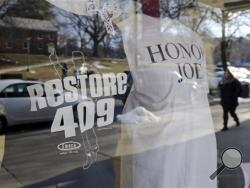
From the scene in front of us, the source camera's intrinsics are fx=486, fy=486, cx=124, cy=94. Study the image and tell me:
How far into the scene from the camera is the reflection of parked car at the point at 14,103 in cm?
256

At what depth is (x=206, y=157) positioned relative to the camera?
10.3 ft

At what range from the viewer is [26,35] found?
264cm

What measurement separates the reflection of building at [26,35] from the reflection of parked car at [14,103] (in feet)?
0.59

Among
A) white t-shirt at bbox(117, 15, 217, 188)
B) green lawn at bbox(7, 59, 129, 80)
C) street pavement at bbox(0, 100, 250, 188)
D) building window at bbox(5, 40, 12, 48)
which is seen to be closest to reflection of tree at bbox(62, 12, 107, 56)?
green lawn at bbox(7, 59, 129, 80)

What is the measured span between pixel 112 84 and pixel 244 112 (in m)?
1.13

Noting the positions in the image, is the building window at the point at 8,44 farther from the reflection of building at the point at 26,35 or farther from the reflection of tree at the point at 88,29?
the reflection of tree at the point at 88,29

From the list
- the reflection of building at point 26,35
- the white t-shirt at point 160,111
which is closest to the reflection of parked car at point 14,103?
the reflection of building at point 26,35

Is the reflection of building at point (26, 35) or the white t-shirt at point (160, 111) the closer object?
the reflection of building at point (26, 35)

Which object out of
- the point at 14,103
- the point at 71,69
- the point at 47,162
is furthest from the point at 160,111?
the point at 14,103

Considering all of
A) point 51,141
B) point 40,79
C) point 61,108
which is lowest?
point 51,141

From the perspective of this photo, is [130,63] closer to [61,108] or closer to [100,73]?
[100,73]

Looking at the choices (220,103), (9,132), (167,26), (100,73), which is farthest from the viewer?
(220,103)

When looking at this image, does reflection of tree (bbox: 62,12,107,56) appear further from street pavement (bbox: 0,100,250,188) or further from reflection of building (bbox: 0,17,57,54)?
street pavement (bbox: 0,100,250,188)

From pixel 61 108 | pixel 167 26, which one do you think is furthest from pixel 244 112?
pixel 61 108
